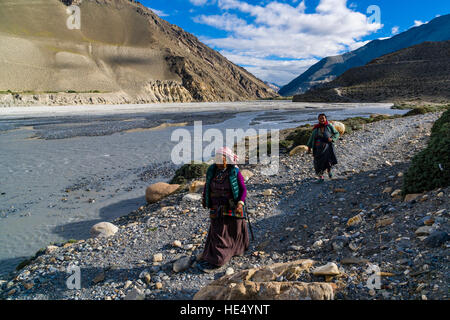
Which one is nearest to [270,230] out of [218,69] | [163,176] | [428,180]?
[428,180]

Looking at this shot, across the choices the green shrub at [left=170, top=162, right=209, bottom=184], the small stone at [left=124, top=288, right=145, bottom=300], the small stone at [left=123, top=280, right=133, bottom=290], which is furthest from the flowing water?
the small stone at [left=124, top=288, right=145, bottom=300]

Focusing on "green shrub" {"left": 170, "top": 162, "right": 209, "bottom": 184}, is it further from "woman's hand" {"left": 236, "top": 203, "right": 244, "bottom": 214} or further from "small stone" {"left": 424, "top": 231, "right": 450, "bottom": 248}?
"small stone" {"left": 424, "top": 231, "right": 450, "bottom": 248}

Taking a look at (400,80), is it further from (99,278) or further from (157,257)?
(99,278)

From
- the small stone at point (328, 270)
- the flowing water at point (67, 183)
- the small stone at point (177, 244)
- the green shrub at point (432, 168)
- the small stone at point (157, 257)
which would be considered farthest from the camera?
the flowing water at point (67, 183)

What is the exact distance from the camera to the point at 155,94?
Answer: 281 feet

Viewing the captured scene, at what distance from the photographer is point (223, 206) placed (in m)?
4.15

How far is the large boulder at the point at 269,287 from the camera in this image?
9.12 feet

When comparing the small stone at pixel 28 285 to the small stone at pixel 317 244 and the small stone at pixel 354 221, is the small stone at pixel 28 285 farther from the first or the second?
the small stone at pixel 354 221

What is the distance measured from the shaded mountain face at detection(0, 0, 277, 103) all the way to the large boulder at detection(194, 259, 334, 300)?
64.0 m

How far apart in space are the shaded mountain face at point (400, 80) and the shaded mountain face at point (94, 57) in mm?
46598

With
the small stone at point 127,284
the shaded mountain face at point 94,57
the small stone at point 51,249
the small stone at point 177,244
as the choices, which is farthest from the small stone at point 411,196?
the shaded mountain face at point 94,57

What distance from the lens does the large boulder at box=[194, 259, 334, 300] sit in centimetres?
278

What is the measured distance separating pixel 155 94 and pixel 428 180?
285ft

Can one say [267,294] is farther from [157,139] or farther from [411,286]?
[157,139]
